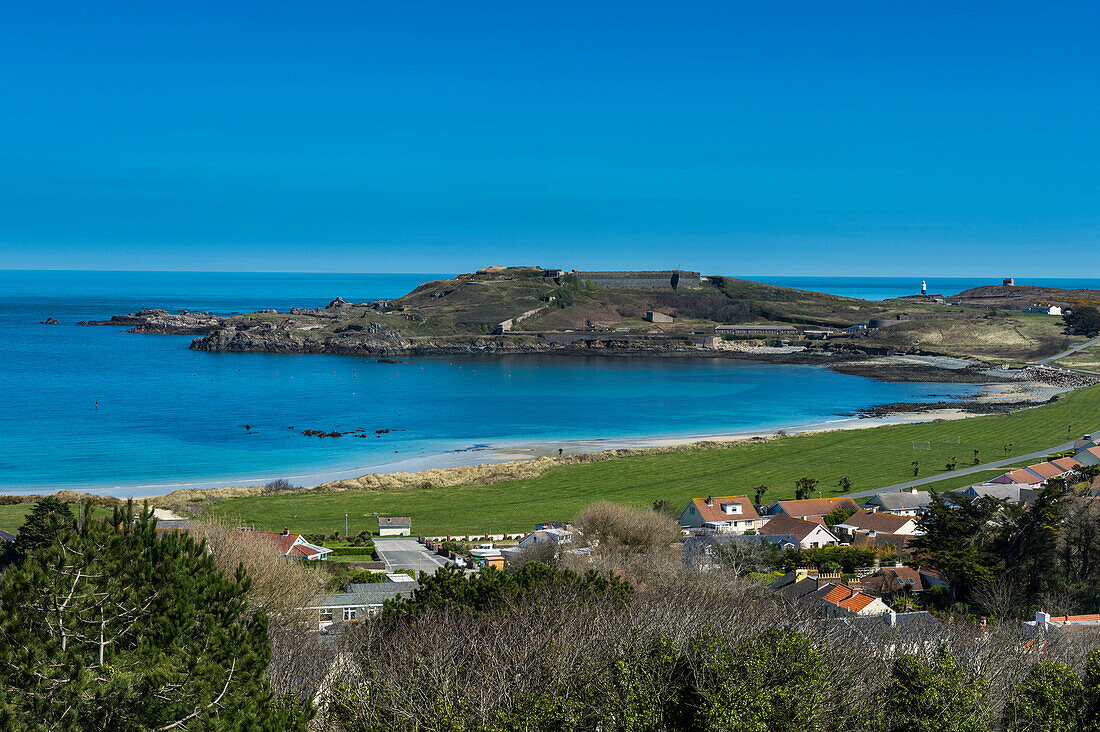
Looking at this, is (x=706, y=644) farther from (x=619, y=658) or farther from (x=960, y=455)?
(x=960, y=455)

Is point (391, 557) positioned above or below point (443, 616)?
below

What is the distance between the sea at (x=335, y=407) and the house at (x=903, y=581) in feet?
85.9

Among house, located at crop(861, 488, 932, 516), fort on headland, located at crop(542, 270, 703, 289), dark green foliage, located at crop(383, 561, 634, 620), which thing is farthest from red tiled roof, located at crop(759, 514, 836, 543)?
fort on headland, located at crop(542, 270, 703, 289)

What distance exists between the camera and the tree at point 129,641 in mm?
6672

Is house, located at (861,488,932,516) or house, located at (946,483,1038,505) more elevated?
house, located at (946,483,1038,505)

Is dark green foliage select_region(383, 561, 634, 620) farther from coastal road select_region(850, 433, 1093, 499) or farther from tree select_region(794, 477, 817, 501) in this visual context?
coastal road select_region(850, 433, 1093, 499)

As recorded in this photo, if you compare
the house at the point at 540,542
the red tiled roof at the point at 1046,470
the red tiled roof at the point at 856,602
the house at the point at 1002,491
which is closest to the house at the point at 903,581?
the red tiled roof at the point at 856,602

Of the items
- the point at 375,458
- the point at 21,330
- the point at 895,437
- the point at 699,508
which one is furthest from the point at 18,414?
the point at 21,330

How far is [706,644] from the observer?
927cm

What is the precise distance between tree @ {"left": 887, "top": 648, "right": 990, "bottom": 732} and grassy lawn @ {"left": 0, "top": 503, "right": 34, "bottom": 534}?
24.0 m

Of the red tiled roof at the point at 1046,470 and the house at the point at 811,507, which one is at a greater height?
the red tiled roof at the point at 1046,470

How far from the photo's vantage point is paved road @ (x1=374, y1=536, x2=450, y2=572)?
2323 centimetres

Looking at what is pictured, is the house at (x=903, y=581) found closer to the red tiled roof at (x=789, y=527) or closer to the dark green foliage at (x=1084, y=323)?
the red tiled roof at (x=789, y=527)

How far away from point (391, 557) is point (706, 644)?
16453 mm
